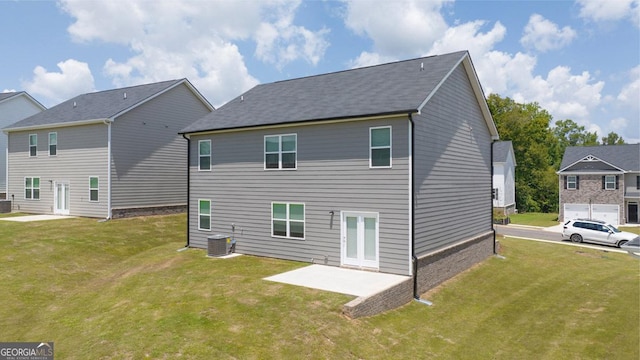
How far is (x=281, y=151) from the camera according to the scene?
16422 mm

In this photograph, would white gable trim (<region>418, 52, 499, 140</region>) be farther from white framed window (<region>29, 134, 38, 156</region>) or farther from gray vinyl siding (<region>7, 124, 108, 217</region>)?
white framed window (<region>29, 134, 38, 156</region>)

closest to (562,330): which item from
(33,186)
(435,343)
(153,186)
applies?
(435,343)

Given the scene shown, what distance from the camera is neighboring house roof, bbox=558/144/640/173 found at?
125ft

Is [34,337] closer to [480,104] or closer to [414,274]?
[414,274]

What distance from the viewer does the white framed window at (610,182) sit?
3784 cm

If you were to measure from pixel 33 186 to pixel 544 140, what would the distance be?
6325cm

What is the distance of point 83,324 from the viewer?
10688 mm

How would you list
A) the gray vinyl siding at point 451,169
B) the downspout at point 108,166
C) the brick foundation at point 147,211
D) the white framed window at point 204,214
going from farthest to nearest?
the brick foundation at point 147,211 < the downspout at point 108,166 < the white framed window at point 204,214 < the gray vinyl siding at point 451,169

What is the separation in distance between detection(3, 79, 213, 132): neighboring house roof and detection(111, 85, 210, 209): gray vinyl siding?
0.47 meters

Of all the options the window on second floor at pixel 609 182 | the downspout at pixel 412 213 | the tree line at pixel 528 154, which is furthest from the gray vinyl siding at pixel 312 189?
the tree line at pixel 528 154

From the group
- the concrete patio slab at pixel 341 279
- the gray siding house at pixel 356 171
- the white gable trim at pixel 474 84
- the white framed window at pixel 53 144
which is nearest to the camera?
the concrete patio slab at pixel 341 279

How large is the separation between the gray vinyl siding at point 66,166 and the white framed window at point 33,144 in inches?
11.5

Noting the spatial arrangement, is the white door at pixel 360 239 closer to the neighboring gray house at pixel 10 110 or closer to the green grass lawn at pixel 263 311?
the green grass lawn at pixel 263 311

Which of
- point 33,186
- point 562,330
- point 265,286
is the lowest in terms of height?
point 562,330
